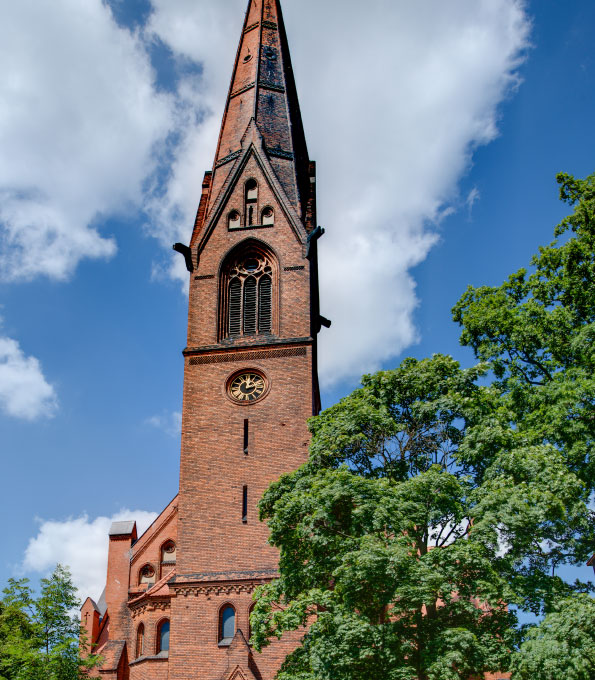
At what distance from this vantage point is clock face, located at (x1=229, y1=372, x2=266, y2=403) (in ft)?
88.2

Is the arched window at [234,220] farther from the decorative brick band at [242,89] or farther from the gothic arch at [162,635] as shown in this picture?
the gothic arch at [162,635]

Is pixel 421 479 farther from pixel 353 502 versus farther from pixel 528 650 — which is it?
pixel 528 650

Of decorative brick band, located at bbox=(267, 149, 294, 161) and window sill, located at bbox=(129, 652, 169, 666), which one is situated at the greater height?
decorative brick band, located at bbox=(267, 149, 294, 161)

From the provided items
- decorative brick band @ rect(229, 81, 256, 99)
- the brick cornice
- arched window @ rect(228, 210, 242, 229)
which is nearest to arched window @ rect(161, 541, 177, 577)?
the brick cornice

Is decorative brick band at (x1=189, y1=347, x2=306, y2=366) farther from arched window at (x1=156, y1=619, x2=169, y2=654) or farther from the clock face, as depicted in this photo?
arched window at (x1=156, y1=619, x2=169, y2=654)

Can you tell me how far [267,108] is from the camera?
3459 cm

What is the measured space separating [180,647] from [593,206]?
16871mm

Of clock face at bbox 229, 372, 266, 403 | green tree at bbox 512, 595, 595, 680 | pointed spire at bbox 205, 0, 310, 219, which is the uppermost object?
pointed spire at bbox 205, 0, 310, 219

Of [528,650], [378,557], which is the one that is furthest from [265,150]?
[528,650]

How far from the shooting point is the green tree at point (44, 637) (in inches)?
830

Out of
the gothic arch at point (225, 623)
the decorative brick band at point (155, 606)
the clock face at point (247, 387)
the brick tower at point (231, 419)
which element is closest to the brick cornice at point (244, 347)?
the brick tower at point (231, 419)

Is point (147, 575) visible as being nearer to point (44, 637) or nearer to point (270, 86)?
point (44, 637)

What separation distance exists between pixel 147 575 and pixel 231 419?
240 inches

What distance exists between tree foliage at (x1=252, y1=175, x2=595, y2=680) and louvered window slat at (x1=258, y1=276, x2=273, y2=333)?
7135 mm
